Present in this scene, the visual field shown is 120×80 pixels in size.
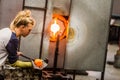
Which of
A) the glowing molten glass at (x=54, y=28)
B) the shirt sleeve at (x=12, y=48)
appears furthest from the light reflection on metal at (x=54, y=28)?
the shirt sleeve at (x=12, y=48)

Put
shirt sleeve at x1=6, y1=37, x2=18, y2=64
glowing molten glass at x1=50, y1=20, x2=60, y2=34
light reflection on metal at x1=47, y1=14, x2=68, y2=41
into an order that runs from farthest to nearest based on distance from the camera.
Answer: light reflection on metal at x1=47, y1=14, x2=68, y2=41 → glowing molten glass at x1=50, y1=20, x2=60, y2=34 → shirt sleeve at x1=6, y1=37, x2=18, y2=64

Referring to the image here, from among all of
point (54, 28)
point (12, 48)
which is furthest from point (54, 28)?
point (12, 48)

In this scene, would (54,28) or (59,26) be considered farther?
(59,26)

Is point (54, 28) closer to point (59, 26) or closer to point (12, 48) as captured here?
point (59, 26)

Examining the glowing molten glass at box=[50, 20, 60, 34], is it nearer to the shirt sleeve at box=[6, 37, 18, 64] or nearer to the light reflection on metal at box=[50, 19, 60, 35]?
the light reflection on metal at box=[50, 19, 60, 35]

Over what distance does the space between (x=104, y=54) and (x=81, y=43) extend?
60 cm

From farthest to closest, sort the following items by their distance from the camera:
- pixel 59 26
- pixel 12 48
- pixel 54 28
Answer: pixel 59 26 → pixel 54 28 → pixel 12 48

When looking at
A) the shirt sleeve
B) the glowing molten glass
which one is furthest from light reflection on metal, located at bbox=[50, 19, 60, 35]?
the shirt sleeve

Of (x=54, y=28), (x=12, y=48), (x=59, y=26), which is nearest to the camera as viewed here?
(x=12, y=48)

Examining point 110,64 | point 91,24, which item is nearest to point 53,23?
point 91,24

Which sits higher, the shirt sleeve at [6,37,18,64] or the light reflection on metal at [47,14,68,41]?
the light reflection on metal at [47,14,68,41]

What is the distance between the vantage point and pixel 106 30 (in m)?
6.59

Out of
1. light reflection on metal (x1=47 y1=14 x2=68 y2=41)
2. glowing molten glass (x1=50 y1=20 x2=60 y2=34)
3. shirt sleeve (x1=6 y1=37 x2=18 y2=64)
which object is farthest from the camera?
light reflection on metal (x1=47 y1=14 x2=68 y2=41)

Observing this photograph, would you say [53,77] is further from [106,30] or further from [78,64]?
[106,30]
